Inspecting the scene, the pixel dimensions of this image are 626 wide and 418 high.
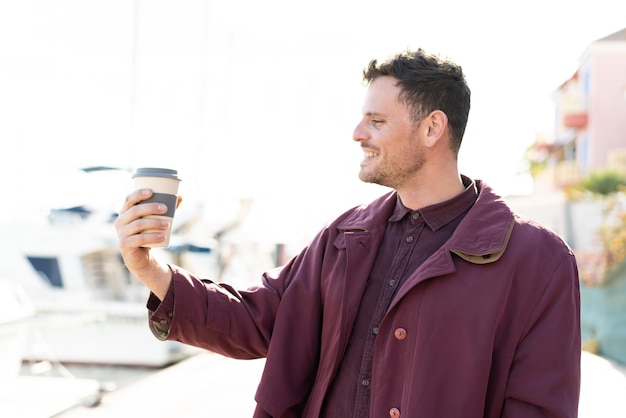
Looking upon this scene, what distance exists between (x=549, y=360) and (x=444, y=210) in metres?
0.65

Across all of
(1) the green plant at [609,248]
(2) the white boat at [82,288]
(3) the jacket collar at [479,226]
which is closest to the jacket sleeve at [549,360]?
(3) the jacket collar at [479,226]

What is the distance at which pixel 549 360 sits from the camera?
7.55ft

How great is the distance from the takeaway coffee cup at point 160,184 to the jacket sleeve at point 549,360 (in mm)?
1113

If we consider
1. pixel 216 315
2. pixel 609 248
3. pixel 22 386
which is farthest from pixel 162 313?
pixel 609 248

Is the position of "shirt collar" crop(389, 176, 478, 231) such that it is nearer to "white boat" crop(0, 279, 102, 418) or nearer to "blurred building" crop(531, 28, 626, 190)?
"white boat" crop(0, 279, 102, 418)

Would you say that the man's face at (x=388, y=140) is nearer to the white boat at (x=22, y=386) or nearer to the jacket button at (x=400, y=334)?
the jacket button at (x=400, y=334)

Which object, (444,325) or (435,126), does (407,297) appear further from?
(435,126)

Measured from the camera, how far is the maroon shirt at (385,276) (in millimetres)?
2541

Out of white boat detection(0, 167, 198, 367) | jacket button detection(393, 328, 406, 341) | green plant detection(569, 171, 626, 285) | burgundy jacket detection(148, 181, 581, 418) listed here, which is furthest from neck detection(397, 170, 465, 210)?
white boat detection(0, 167, 198, 367)

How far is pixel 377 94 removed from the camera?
2742 mm

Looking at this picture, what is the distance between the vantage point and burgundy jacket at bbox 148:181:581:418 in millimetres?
2318

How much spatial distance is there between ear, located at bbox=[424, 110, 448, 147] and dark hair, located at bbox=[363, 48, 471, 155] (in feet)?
Answer: 0.07

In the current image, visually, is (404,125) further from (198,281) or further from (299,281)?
(198,281)

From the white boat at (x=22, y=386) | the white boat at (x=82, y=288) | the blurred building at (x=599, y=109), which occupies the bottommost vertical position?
the white boat at (x=82, y=288)
